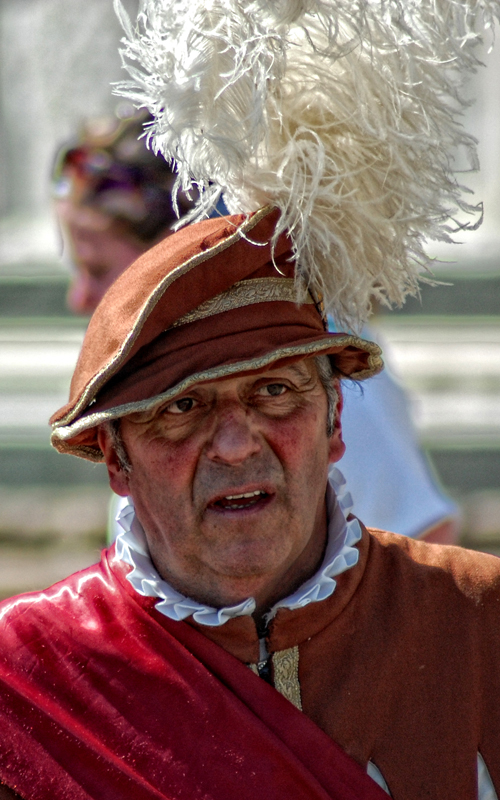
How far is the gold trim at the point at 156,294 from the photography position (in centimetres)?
193

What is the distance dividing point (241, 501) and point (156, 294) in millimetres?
432

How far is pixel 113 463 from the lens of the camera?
219cm

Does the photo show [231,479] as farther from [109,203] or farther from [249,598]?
[109,203]

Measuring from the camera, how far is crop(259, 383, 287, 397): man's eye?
80.7 inches

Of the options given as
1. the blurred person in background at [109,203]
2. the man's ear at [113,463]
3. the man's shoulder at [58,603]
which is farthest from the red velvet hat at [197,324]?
the blurred person in background at [109,203]

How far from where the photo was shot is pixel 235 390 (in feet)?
6.64

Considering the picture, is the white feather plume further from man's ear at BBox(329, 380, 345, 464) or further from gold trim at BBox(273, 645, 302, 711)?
gold trim at BBox(273, 645, 302, 711)

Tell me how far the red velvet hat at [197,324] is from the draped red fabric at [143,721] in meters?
0.42

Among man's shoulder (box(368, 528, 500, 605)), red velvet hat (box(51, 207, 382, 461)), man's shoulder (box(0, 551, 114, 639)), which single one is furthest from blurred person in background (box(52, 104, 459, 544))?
red velvet hat (box(51, 207, 382, 461))

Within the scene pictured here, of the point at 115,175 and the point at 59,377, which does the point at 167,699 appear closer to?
the point at 115,175

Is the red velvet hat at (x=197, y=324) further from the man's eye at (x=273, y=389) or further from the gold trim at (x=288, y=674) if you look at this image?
the gold trim at (x=288, y=674)

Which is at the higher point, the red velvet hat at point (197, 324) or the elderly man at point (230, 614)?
the red velvet hat at point (197, 324)

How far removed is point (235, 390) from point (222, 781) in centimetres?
73

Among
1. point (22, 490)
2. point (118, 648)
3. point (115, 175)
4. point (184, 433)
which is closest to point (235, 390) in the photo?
point (184, 433)
